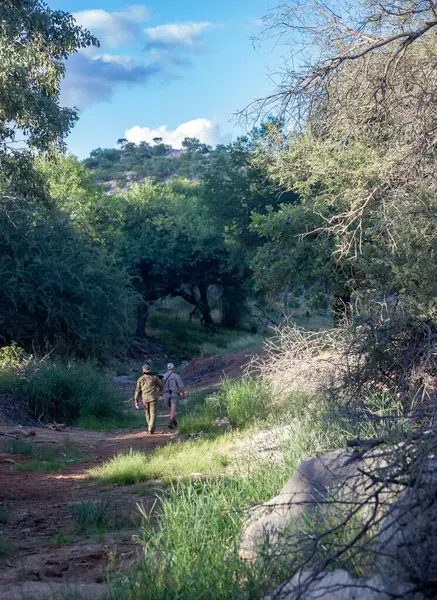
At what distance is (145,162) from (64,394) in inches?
3341

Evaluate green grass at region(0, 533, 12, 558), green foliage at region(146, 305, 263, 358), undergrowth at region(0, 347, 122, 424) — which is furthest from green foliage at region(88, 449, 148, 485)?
green foliage at region(146, 305, 263, 358)

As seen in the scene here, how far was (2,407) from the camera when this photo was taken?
18031 millimetres

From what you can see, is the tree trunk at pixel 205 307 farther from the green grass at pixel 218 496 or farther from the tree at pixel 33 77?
the green grass at pixel 218 496

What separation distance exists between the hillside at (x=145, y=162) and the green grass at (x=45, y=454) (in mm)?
74774

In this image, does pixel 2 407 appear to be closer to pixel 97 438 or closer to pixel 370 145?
pixel 97 438

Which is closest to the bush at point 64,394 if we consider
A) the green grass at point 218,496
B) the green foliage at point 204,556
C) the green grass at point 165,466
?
the green grass at point 218,496

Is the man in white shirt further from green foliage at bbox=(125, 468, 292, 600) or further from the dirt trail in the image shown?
green foliage at bbox=(125, 468, 292, 600)

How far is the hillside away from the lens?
309ft

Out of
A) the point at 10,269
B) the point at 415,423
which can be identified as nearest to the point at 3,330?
the point at 10,269

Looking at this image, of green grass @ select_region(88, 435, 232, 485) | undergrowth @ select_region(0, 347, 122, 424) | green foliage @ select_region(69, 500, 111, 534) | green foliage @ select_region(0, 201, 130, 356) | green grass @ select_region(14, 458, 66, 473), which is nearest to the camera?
green foliage @ select_region(69, 500, 111, 534)

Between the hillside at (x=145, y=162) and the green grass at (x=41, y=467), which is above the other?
the hillside at (x=145, y=162)

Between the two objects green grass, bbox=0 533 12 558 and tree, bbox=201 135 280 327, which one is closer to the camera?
green grass, bbox=0 533 12 558

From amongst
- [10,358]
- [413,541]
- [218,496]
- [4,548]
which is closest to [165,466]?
[4,548]

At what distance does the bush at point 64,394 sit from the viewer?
62.4ft
